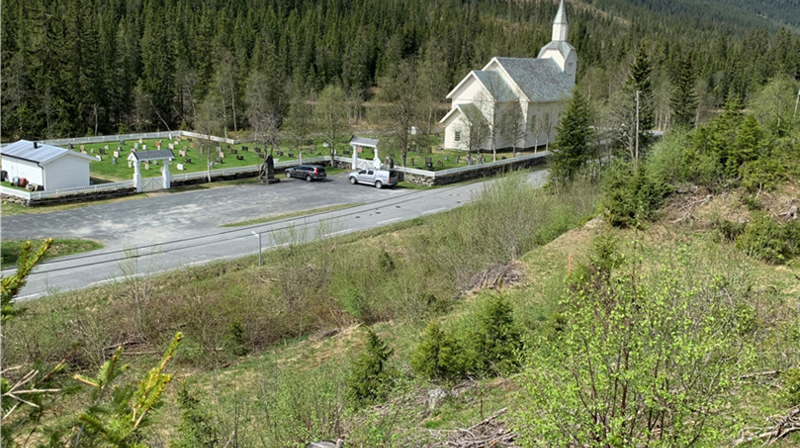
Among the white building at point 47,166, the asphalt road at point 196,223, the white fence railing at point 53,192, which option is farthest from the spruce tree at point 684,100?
the white building at point 47,166

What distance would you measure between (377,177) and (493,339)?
86.8 ft

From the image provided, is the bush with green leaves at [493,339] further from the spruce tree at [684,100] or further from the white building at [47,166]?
the spruce tree at [684,100]

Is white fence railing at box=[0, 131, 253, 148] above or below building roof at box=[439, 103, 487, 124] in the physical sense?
below

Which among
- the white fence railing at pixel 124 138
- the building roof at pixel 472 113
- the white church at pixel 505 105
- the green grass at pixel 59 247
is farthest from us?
the white fence railing at pixel 124 138

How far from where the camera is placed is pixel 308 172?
41344mm

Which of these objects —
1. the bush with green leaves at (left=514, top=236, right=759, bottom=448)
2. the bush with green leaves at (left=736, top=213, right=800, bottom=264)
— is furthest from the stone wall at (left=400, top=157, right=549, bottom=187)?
the bush with green leaves at (left=514, top=236, right=759, bottom=448)

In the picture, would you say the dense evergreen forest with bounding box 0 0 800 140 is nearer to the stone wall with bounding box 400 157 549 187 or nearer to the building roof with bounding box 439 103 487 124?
the building roof with bounding box 439 103 487 124

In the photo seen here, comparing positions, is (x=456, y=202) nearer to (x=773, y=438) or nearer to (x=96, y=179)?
(x=96, y=179)

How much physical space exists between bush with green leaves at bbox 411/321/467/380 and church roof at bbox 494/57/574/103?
42.3 metres

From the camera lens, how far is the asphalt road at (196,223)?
2394 cm

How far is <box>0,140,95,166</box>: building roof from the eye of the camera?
3506 centimetres

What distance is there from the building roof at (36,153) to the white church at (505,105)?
25.8 m

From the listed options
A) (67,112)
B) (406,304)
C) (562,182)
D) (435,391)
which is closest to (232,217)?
(406,304)

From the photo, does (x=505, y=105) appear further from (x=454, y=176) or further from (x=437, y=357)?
(x=437, y=357)
